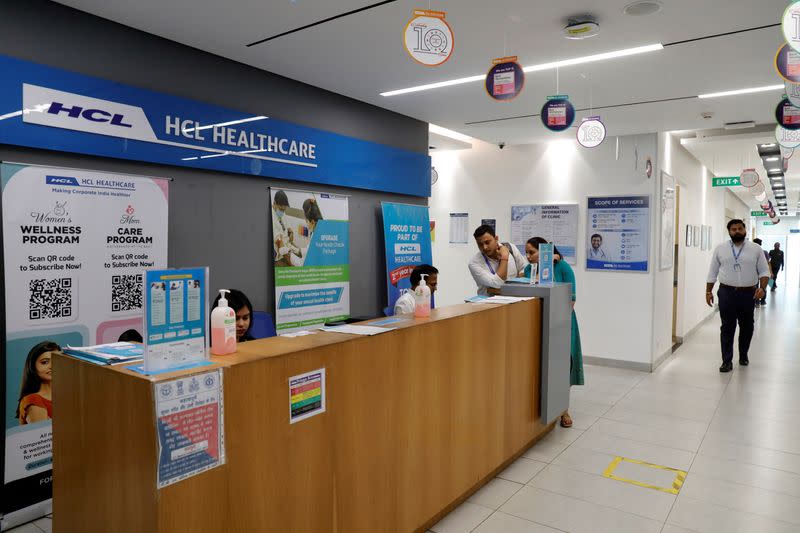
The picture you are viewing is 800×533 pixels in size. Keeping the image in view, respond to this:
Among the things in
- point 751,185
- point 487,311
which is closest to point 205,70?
point 487,311

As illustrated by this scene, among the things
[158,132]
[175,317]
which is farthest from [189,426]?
[158,132]

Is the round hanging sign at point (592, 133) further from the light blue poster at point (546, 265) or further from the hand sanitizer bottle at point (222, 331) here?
the hand sanitizer bottle at point (222, 331)

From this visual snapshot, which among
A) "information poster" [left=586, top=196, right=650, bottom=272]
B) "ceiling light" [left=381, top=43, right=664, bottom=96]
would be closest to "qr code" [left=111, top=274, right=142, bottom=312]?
"ceiling light" [left=381, top=43, right=664, bottom=96]

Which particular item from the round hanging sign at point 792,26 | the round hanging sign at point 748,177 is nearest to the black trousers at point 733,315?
the round hanging sign at point 748,177

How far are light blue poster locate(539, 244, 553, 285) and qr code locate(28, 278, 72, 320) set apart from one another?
3341 millimetres

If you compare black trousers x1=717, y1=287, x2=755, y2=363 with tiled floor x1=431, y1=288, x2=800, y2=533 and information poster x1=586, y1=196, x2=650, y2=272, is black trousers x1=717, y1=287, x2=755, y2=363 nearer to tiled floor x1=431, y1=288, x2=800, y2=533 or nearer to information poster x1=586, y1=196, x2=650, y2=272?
tiled floor x1=431, y1=288, x2=800, y2=533

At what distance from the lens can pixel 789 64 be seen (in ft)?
8.69

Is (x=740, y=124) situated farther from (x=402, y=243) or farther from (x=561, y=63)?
(x=402, y=243)

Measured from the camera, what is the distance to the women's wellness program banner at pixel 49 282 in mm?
2963

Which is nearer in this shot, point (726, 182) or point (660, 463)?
point (660, 463)

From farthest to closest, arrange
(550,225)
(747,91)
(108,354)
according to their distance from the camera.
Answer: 1. (550,225)
2. (747,91)
3. (108,354)

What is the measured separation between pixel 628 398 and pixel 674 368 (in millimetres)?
1830

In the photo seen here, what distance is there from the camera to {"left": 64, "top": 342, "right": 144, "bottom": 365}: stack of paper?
73.2 inches

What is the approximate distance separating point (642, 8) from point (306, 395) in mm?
2830
